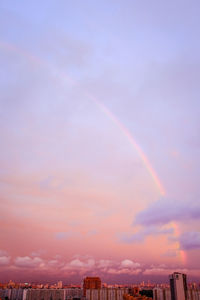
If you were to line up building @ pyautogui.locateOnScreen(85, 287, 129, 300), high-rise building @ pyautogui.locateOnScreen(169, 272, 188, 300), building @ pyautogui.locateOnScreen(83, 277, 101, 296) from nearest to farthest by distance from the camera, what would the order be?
high-rise building @ pyautogui.locateOnScreen(169, 272, 188, 300) < building @ pyautogui.locateOnScreen(85, 287, 129, 300) < building @ pyautogui.locateOnScreen(83, 277, 101, 296)

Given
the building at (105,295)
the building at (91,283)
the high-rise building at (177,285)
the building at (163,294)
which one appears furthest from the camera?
the building at (91,283)

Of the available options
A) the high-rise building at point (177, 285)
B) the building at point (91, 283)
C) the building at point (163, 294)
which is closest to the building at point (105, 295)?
the building at point (163, 294)

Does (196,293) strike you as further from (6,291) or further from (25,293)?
(6,291)

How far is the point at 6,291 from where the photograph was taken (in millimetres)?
58750

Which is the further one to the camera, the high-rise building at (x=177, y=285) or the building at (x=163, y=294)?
the building at (x=163, y=294)

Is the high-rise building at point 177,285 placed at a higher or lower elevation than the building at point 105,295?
higher

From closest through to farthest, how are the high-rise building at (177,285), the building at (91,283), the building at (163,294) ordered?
the high-rise building at (177,285), the building at (163,294), the building at (91,283)

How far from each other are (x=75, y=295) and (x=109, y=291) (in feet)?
55.1

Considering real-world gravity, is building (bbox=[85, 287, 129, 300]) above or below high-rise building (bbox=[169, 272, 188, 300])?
below

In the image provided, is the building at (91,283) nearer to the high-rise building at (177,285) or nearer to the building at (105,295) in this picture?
the building at (105,295)

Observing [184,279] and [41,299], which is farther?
[41,299]

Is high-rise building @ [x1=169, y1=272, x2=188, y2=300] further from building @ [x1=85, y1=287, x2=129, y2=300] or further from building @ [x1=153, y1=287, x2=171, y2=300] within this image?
building @ [x1=85, y1=287, x2=129, y2=300]

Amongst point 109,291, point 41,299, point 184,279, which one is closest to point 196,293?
point 184,279

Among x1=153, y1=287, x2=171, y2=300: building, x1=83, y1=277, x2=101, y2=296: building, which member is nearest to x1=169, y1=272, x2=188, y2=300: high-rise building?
x1=153, y1=287, x2=171, y2=300: building
